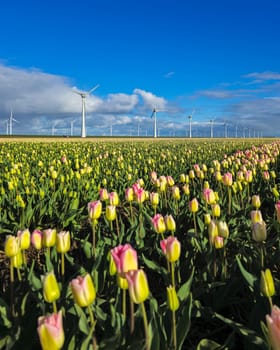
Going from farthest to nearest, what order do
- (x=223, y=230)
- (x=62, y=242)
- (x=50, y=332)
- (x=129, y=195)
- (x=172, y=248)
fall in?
(x=129, y=195) < (x=223, y=230) < (x=62, y=242) < (x=172, y=248) < (x=50, y=332)

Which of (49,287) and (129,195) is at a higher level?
(129,195)

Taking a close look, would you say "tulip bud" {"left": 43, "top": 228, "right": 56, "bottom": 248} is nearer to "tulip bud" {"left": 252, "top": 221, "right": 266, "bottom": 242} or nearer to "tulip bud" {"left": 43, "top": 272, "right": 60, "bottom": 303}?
"tulip bud" {"left": 43, "top": 272, "right": 60, "bottom": 303}

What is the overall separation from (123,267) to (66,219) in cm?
338

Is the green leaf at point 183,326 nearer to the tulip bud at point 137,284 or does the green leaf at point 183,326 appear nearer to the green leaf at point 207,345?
the green leaf at point 207,345

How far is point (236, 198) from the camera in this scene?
5.40 metres

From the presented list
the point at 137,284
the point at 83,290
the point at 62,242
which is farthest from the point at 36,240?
the point at 137,284

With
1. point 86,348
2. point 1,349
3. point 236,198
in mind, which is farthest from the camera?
point 236,198

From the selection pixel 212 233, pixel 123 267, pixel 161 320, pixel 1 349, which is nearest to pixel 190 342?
pixel 161 320

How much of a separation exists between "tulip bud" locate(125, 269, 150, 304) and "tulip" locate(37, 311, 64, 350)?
1.14 feet

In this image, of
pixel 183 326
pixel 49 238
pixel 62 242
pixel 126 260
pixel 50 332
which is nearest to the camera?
pixel 50 332

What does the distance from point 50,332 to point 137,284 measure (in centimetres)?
42

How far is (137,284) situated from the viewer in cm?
149

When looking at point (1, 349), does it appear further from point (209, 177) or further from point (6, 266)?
point (209, 177)

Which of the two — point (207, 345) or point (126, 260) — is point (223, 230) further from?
point (126, 260)
